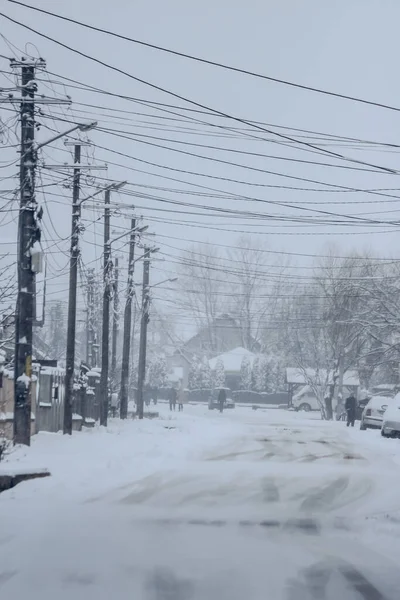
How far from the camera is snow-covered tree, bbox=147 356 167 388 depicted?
308ft

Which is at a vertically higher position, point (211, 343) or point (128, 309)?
point (211, 343)

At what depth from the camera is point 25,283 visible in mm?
21312

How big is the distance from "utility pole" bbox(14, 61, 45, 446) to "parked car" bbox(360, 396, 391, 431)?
81.1 feet

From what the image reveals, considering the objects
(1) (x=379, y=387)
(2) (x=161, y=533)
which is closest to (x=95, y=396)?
(2) (x=161, y=533)

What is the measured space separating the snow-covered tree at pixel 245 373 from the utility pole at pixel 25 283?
233ft

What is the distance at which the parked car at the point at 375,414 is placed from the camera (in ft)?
143

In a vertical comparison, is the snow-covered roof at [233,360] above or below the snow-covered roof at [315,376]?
above

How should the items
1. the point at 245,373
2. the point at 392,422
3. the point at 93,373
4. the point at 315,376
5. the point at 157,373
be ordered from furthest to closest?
1. the point at 157,373
2. the point at 245,373
3. the point at 315,376
4. the point at 93,373
5. the point at 392,422

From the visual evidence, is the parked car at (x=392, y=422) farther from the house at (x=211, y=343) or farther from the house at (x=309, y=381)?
the house at (x=211, y=343)

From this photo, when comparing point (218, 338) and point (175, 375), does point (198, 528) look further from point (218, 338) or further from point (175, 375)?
point (218, 338)

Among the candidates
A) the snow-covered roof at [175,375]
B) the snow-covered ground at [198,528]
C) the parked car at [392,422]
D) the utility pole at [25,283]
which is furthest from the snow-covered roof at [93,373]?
the snow-covered roof at [175,375]

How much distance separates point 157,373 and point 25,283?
7374 cm

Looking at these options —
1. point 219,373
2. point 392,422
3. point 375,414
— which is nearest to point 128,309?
point 375,414

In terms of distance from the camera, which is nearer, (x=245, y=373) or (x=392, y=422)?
(x=392, y=422)
